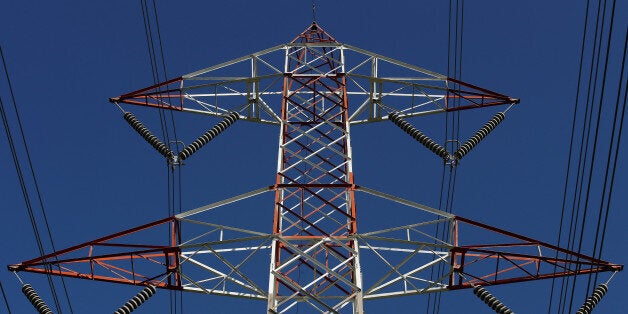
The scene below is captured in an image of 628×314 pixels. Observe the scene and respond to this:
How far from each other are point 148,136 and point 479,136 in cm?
790

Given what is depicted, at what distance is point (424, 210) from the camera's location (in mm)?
19750

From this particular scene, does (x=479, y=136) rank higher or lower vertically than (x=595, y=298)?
higher

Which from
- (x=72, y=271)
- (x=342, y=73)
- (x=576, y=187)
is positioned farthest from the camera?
(x=342, y=73)

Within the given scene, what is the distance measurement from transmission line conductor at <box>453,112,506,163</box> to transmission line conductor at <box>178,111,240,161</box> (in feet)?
19.0

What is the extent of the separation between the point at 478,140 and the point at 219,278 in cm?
738

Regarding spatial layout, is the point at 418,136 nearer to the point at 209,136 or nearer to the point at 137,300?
the point at 209,136

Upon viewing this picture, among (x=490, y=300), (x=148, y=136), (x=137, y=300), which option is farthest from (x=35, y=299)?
(x=490, y=300)

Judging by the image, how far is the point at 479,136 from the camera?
22547 mm

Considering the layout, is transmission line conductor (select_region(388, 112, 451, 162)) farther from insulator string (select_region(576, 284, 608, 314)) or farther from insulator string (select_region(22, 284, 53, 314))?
insulator string (select_region(22, 284, 53, 314))

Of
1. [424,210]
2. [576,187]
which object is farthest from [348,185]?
[576,187]

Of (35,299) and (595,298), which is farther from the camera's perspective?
(595,298)

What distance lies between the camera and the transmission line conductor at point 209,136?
812 inches

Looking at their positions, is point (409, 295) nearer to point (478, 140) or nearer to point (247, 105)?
point (478, 140)

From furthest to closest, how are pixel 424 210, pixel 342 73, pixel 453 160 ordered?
pixel 342 73
pixel 453 160
pixel 424 210
